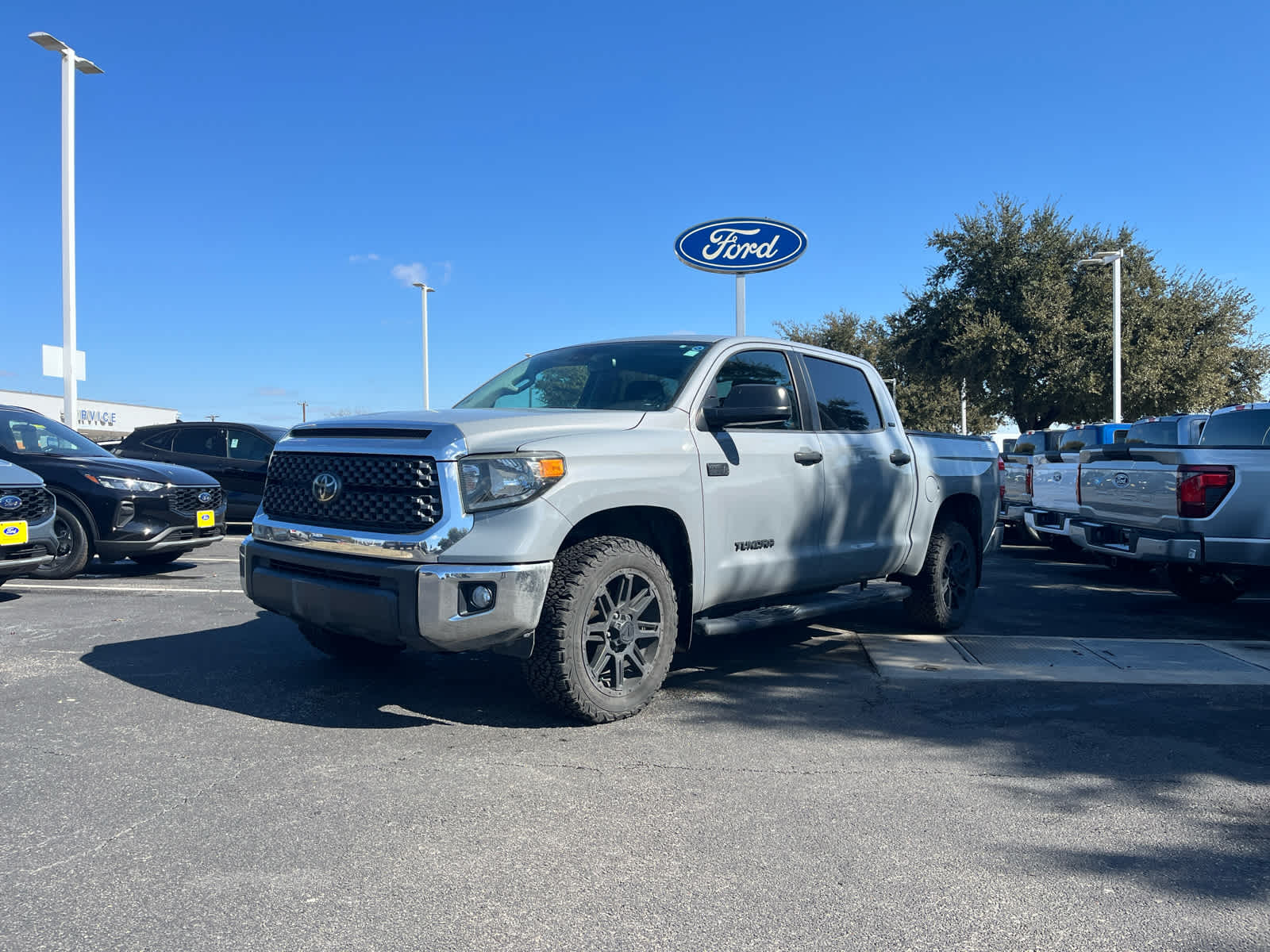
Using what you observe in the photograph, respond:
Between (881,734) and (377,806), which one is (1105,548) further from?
(377,806)

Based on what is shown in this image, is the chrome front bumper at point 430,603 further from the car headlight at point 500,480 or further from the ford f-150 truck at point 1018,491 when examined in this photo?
the ford f-150 truck at point 1018,491

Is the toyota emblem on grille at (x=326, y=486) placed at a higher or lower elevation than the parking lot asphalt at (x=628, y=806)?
higher

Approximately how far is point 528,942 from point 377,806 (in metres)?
1.09

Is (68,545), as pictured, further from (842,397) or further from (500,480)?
(842,397)

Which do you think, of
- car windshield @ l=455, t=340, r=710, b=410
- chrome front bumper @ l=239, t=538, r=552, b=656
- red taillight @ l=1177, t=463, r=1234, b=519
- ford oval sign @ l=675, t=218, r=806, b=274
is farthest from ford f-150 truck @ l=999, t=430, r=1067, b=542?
chrome front bumper @ l=239, t=538, r=552, b=656

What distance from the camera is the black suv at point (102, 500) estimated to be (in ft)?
28.8

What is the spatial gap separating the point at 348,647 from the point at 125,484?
15.8 feet

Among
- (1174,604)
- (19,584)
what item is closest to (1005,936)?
(1174,604)

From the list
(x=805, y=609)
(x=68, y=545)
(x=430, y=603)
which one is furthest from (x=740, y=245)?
(x=430, y=603)

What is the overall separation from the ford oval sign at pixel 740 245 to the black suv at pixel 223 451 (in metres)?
6.65

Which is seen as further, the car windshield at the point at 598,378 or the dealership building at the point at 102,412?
the dealership building at the point at 102,412

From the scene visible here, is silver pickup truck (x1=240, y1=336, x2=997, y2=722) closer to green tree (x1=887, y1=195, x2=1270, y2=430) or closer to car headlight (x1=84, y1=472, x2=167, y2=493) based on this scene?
car headlight (x1=84, y1=472, x2=167, y2=493)

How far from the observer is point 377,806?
3385 mm

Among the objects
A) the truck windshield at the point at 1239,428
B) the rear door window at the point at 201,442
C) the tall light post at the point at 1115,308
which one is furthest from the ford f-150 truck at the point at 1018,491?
the rear door window at the point at 201,442
